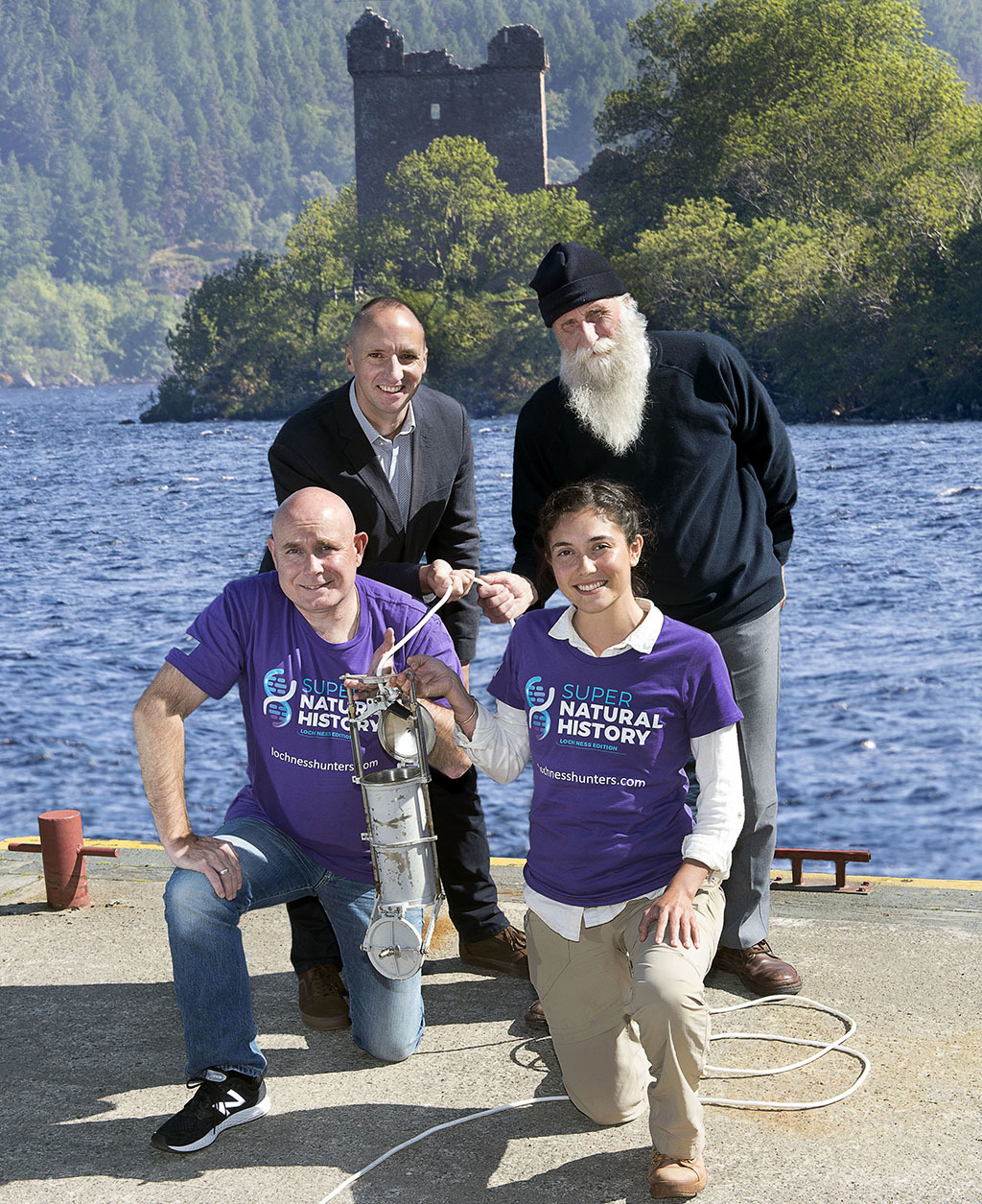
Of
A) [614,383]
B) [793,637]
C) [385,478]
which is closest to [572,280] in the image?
[614,383]

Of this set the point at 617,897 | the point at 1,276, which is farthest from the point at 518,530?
the point at 1,276

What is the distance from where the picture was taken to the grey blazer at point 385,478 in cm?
363

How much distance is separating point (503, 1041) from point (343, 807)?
73cm

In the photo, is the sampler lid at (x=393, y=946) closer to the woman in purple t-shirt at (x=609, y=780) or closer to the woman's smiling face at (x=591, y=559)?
the woman in purple t-shirt at (x=609, y=780)

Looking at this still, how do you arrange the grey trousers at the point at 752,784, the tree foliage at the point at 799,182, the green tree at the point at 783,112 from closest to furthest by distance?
the grey trousers at the point at 752,784, the tree foliage at the point at 799,182, the green tree at the point at 783,112

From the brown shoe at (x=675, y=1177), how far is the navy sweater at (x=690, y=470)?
1348 mm

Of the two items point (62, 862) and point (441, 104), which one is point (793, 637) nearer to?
point (62, 862)

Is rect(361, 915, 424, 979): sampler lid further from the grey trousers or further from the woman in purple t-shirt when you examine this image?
the grey trousers

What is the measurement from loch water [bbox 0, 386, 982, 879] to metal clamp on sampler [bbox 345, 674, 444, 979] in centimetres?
1009

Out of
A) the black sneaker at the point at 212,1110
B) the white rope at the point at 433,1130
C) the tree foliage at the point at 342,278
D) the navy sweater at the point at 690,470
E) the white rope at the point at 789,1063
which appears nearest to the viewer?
the white rope at the point at 433,1130

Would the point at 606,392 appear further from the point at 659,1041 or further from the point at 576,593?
the point at 659,1041

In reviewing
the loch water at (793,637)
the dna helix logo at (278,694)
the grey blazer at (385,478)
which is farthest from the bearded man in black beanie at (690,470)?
the loch water at (793,637)

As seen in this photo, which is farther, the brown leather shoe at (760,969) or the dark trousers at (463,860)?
the dark trousers at (463,860)

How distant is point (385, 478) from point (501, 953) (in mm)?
1311
